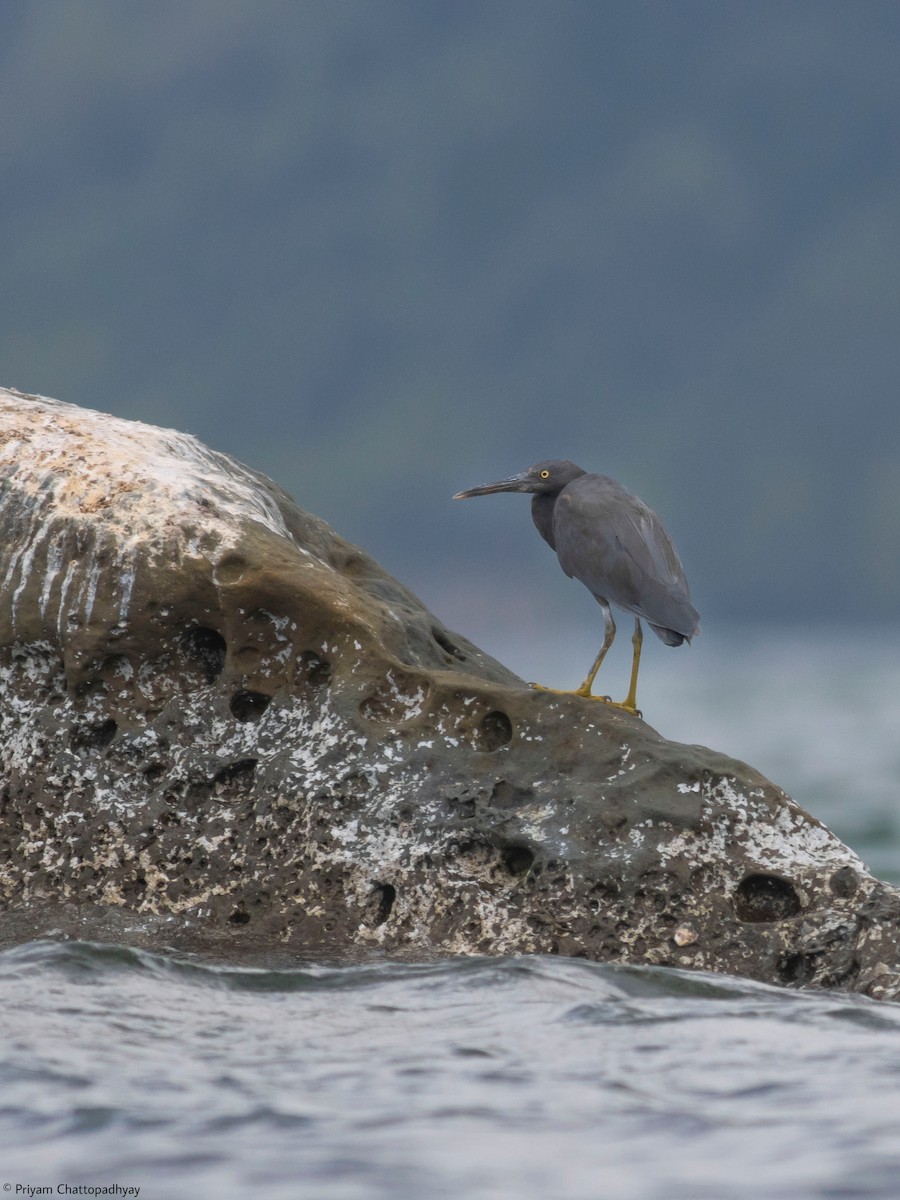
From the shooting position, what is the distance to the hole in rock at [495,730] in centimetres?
520

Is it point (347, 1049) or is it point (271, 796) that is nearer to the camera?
point (347, 1049)

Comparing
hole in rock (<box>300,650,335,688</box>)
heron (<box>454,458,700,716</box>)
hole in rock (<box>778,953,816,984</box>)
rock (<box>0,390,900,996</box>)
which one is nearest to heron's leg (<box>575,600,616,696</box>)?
heron (<box>454,458,700,716</box>)

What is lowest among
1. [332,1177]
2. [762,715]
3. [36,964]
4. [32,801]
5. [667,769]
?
[332,1177]

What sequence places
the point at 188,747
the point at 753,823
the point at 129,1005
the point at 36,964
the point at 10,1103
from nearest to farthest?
the point at 10,1103 < the point at 129,1005 < the point at 36,964 < the point at 753,823 < the point at 188,747

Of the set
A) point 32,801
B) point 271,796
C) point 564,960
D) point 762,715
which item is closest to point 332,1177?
point 564,960

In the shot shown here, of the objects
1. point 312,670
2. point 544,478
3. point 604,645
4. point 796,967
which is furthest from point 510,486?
point 796,967

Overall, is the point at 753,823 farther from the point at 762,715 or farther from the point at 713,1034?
the point at 762,715

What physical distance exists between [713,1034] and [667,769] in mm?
1301

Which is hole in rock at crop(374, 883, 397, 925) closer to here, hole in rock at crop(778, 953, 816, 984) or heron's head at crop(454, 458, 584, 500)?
hole in rock at crop(778, 953, 816, 984)

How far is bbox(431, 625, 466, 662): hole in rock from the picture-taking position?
6336 mm

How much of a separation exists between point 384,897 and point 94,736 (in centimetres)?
137

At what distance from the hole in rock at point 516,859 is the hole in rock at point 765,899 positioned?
0.73 meters

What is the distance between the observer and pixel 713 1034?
12.5ft

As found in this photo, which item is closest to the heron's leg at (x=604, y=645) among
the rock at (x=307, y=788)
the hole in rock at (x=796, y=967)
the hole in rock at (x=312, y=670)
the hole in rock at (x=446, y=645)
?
the hole in rock at (x=446, y=645)
